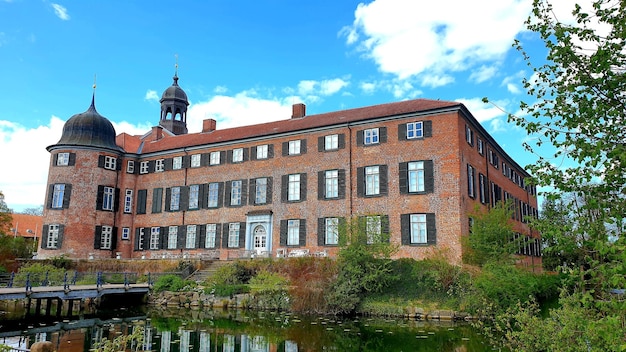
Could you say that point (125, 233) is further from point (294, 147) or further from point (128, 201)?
point (294, 147)

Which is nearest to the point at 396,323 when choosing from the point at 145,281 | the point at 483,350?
the point at 483,350

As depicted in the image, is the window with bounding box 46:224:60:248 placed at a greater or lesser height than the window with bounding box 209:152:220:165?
lesser

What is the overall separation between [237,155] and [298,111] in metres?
5.03

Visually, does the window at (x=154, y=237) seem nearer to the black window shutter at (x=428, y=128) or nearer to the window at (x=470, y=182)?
the black window shutter at (x=428, y=128)

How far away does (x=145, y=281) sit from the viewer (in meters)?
25.9

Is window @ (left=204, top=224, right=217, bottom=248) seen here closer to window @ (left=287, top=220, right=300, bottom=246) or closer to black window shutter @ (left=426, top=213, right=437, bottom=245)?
window @ (left=287, top=220, right=300, bottom=246)

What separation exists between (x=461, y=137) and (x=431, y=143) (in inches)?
58.4

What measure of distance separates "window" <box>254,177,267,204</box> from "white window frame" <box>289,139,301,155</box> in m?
2.40

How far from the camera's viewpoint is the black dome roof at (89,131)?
32.4 meters

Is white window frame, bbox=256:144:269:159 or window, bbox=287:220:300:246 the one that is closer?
window, bbox=287:220:300:246

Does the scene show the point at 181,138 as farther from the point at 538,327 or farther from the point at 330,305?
the point at 538,327

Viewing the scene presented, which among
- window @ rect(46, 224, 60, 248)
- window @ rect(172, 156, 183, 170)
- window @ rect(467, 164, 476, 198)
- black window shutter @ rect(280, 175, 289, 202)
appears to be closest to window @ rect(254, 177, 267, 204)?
black window shutter @ rect(280, 175, 289, 202)

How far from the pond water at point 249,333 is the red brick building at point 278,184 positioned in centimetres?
540

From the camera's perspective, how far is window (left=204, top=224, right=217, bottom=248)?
29.6 meters
